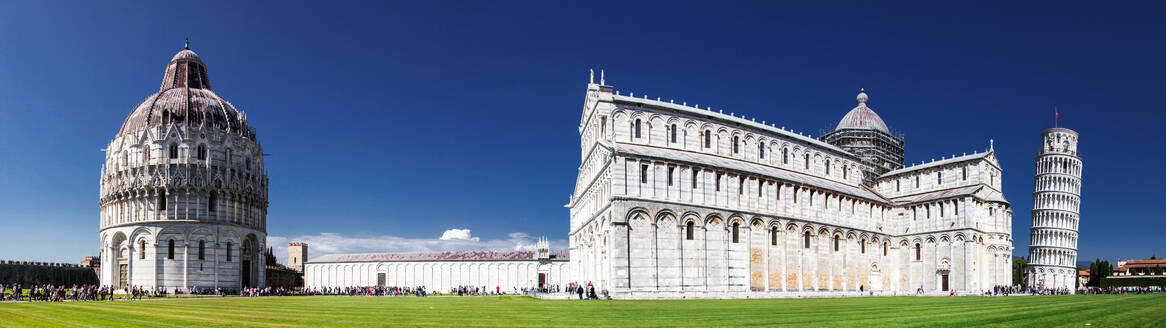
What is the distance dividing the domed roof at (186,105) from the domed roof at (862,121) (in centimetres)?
6143

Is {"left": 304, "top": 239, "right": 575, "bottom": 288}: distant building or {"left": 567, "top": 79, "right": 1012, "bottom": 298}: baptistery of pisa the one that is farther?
{"left": 304, "top": 239, "right": 575, "bottom": 288}: distant building

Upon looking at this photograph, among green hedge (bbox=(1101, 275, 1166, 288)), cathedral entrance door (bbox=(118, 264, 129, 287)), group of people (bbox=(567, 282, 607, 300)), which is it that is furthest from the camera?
green hedge (bbox=(1101, 275, 1166, 288))

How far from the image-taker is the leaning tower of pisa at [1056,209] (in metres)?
90.3

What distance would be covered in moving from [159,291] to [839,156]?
196ft

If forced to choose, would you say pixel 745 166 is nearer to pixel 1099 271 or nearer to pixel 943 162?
pixel 943 162

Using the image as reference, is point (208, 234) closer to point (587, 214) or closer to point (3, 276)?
point (3, 276)

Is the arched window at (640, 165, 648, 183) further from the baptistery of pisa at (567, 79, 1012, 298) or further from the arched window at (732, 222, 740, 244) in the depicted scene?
the arched window at (732, 222, 740, 244)

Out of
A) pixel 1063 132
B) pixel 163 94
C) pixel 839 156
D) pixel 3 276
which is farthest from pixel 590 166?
pixel 1063 132

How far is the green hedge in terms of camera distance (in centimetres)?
9700

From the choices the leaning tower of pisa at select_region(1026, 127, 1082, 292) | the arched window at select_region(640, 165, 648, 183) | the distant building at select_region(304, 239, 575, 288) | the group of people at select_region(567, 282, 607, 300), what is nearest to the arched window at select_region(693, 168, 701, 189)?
the arched window at select_region(640, 165, 648, 183)

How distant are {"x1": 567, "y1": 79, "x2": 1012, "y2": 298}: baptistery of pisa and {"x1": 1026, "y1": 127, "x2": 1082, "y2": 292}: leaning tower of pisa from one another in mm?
27790

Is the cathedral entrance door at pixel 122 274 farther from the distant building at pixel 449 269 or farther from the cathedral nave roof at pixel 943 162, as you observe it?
the cathedral nave roof at pixel 943 162

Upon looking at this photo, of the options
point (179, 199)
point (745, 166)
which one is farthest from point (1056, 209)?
point (179, 199)

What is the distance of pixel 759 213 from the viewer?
51969 millimetres
